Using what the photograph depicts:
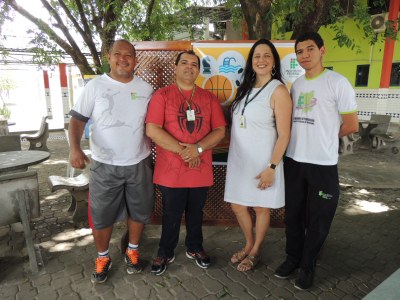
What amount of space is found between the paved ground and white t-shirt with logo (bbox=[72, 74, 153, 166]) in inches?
44.2

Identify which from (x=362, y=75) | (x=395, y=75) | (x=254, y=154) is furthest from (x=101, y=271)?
(x=362, y=75)

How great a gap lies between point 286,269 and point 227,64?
6.86 ft

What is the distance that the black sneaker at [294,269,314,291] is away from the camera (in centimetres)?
263

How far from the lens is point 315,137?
2.38m

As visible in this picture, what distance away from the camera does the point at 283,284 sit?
2.73m

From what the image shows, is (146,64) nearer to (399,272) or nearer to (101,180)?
(101,180)

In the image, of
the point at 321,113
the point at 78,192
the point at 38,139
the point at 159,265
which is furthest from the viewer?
the point at 38,139

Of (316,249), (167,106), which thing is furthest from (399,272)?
(167,106)

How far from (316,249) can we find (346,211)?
85.9 inches

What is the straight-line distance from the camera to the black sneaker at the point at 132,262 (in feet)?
9.38

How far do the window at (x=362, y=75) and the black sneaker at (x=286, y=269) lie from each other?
449 inches

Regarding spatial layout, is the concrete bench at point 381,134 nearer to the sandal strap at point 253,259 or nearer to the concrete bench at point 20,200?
the sandal strap at point 253,259

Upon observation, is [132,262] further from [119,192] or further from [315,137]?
[315,137]

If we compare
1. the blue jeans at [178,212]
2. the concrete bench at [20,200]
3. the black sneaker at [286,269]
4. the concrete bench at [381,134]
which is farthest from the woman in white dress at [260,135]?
the concrete bench at [381,134]
